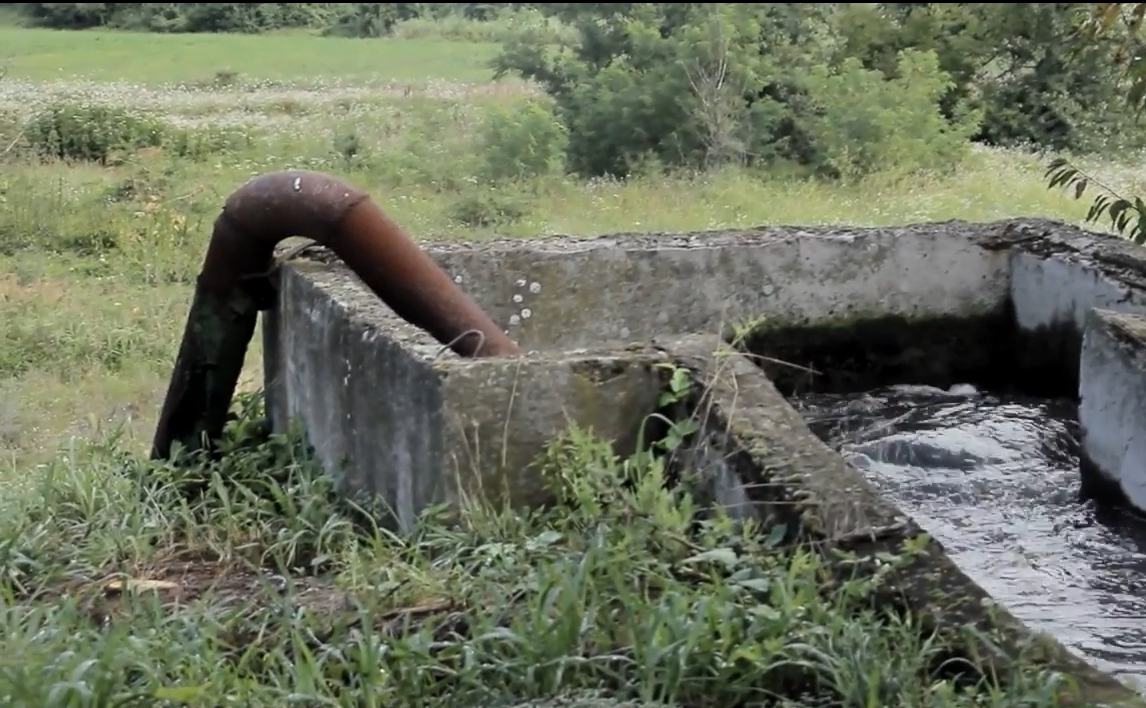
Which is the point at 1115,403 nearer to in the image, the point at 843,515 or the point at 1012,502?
the point at 1012,502

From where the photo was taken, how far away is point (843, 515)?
4086 mm

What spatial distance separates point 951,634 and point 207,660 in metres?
2.06

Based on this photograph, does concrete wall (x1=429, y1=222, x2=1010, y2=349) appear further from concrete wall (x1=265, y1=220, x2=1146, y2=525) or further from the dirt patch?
the dirt patch

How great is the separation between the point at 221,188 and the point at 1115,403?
926cm

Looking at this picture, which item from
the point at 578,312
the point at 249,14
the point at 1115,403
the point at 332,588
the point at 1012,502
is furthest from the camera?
the point at 249,14

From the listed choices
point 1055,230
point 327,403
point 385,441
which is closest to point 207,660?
point 385,441

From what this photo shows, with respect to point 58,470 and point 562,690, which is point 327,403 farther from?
point 562,690

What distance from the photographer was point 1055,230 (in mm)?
8039

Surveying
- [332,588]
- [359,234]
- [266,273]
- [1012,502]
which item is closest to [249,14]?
[266,273]

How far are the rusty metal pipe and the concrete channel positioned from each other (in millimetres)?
185

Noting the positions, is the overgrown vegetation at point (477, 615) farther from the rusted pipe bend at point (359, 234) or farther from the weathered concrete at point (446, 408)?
the rusted pipe bend at point (359, 234)

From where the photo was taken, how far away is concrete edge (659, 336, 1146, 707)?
3.55 m

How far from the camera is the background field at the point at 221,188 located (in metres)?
9.23

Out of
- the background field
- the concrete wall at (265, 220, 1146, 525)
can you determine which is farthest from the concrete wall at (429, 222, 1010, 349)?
the background field
